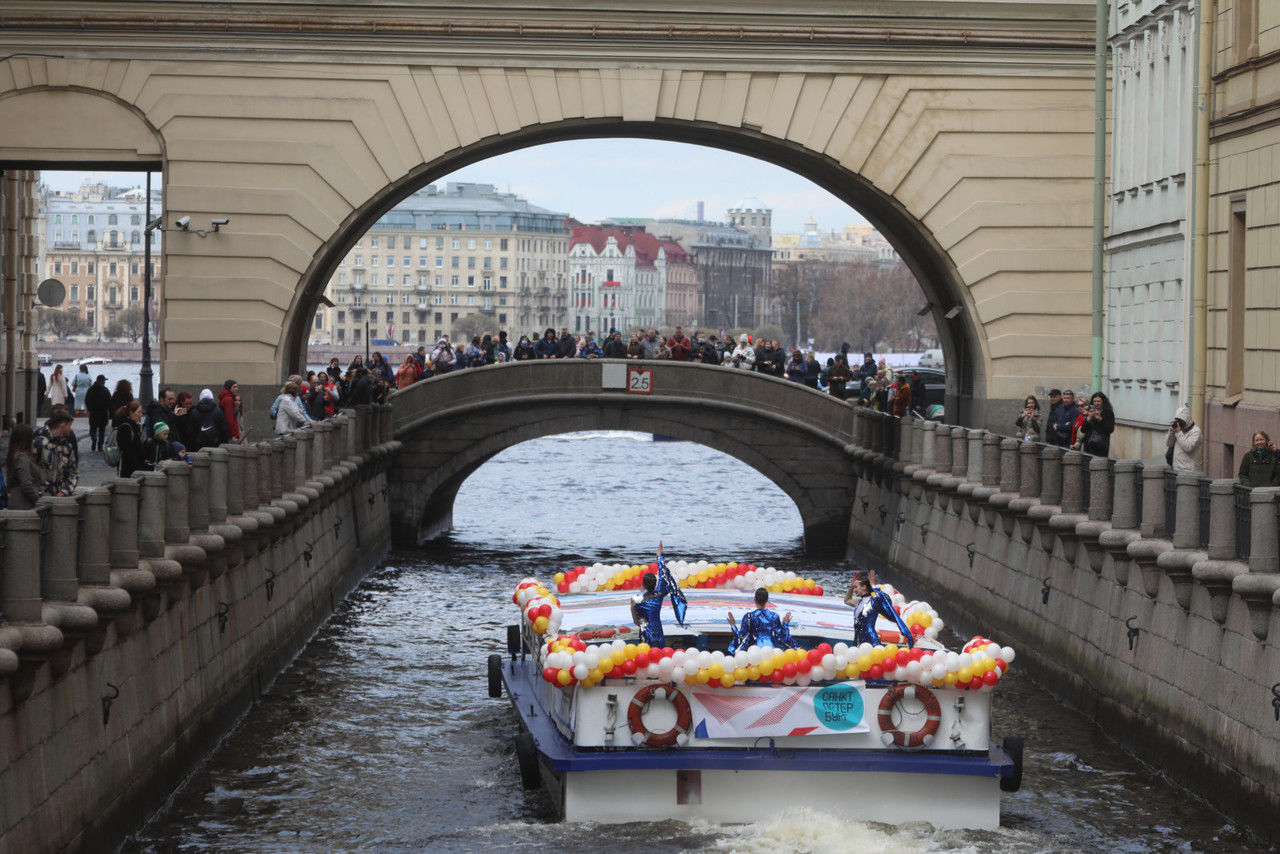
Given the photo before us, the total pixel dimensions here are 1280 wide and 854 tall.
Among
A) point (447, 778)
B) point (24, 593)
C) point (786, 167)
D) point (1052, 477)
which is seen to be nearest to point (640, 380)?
point (786, 167)

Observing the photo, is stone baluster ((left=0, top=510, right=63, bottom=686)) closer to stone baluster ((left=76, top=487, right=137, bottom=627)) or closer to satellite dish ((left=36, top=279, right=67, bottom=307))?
stone baluster ((left=76, top=487, right=137, bottom=627))

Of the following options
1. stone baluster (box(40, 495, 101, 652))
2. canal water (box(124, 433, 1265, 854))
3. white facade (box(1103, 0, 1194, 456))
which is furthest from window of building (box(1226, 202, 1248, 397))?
stone baluster (box(40, 495, 101, 652))

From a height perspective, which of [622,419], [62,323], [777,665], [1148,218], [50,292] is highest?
[62,323]

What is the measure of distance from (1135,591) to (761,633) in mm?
5053

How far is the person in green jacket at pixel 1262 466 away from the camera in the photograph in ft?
61.2

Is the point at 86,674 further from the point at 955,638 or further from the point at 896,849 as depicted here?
the point at 955,638

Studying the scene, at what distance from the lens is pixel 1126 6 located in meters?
33.2

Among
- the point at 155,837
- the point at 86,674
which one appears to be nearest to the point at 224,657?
the point at 155,837

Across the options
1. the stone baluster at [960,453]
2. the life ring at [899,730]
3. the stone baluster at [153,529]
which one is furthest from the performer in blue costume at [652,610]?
the stone baluster at [960,453]

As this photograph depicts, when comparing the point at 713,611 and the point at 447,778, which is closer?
the point at 713,611

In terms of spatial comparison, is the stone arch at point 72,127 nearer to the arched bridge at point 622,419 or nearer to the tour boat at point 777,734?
the arched bridge at point 622,419

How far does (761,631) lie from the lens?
17156 millimetres

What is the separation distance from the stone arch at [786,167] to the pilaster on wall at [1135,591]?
4.85 m

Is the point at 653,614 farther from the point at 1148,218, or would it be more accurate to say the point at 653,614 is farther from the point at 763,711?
the point at 1148,218
